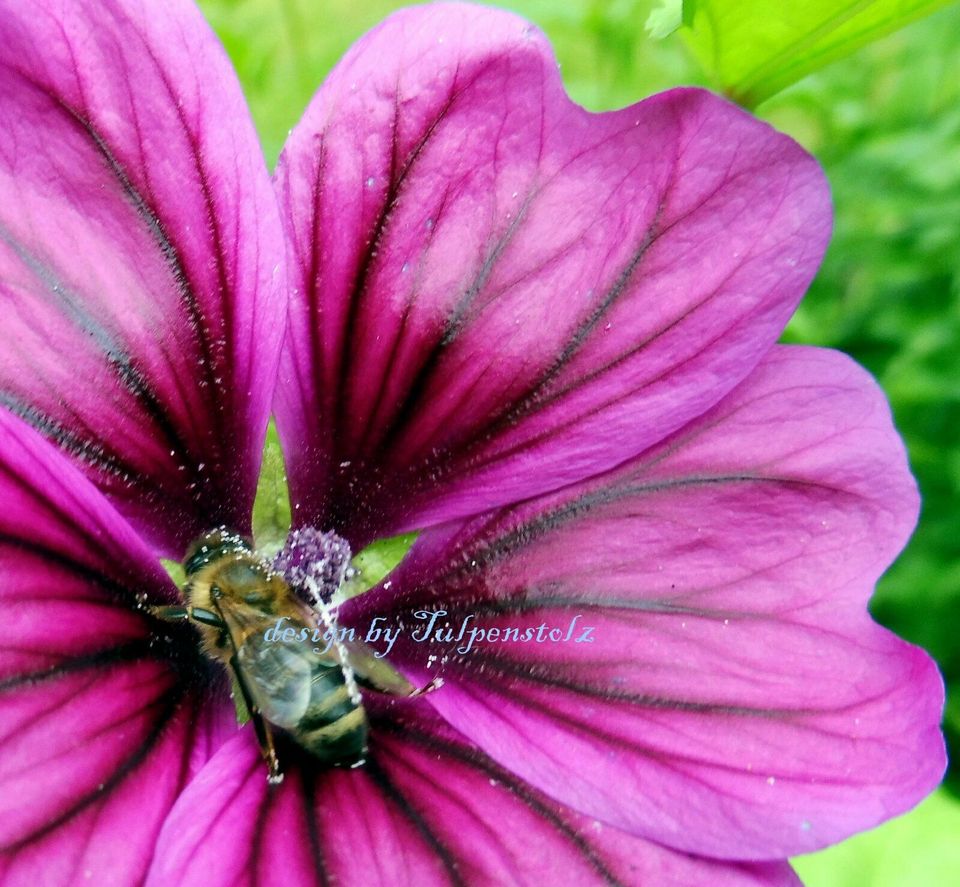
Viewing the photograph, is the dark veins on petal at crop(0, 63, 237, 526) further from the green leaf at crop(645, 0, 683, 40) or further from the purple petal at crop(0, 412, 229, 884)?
the green leaf at crop(645, 0, 683, 40)

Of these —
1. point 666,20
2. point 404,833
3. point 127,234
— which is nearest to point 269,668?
point 404,833

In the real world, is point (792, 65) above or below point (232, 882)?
above

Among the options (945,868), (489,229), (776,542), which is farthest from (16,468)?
(945,868)

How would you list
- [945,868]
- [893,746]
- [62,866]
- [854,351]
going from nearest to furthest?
[62,866]
[893,746]
[945,868]
[854,351]

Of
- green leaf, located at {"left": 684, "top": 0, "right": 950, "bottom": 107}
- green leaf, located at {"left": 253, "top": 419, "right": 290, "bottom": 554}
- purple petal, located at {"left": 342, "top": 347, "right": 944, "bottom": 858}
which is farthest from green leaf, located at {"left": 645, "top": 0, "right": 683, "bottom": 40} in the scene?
green leaf, located at {"left": 253, "top": 419, "right": 290, "bottom": 554}

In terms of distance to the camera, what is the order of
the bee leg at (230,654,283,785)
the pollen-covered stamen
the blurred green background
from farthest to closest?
the blurred green background → the pollen-covered stamen → the bee leg at (230,654,283,785)

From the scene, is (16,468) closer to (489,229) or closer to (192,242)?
(192,242)

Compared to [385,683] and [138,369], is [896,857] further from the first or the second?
[138,369]
